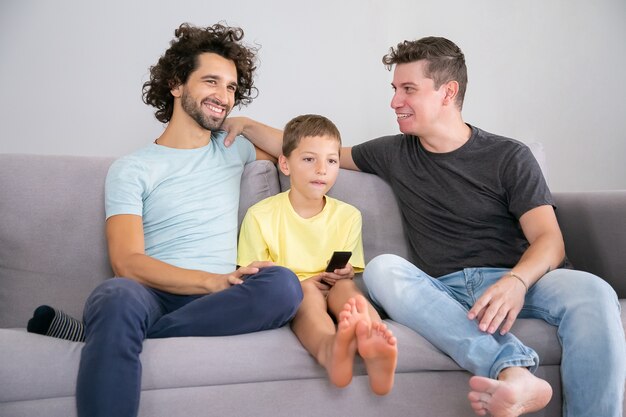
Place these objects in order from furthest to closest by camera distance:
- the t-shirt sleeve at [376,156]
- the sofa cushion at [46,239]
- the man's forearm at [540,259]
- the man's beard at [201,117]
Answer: the t-shirt sleeve at [376,156], the man's beard at [201,117], the sofa cushion at [46,239], the man's forearm at [540,259]

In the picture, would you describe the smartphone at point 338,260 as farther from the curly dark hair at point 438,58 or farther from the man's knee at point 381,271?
the curly dark hair at point 438,58

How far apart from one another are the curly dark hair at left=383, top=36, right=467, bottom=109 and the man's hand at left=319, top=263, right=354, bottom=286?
0.67 metres

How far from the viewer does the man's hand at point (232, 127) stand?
217cm

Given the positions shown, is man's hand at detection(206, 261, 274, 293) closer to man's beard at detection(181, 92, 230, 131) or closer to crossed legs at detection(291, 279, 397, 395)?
crossed legs at detection(291, 279, 397, 395)

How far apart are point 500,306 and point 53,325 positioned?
1056mm

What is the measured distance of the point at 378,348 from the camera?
1399mm

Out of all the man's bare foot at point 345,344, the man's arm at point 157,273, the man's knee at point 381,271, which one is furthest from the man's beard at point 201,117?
the man's bare foot at point 345,344

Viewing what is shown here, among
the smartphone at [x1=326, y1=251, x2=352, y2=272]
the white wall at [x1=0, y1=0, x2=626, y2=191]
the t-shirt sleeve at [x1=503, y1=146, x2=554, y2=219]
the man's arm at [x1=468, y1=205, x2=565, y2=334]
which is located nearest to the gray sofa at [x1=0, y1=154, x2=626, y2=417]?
the man's arm at [x1=468, y1=205, x2=565, y2=334]

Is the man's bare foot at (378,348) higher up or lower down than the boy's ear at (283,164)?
lower down

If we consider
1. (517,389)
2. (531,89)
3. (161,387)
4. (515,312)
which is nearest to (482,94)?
(531,89)

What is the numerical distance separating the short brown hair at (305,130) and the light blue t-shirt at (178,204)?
0.78ft

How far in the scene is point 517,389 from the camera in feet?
4.59

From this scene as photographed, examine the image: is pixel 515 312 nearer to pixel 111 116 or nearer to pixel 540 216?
pixel 540 216

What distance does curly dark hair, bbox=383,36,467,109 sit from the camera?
212 centimetres
